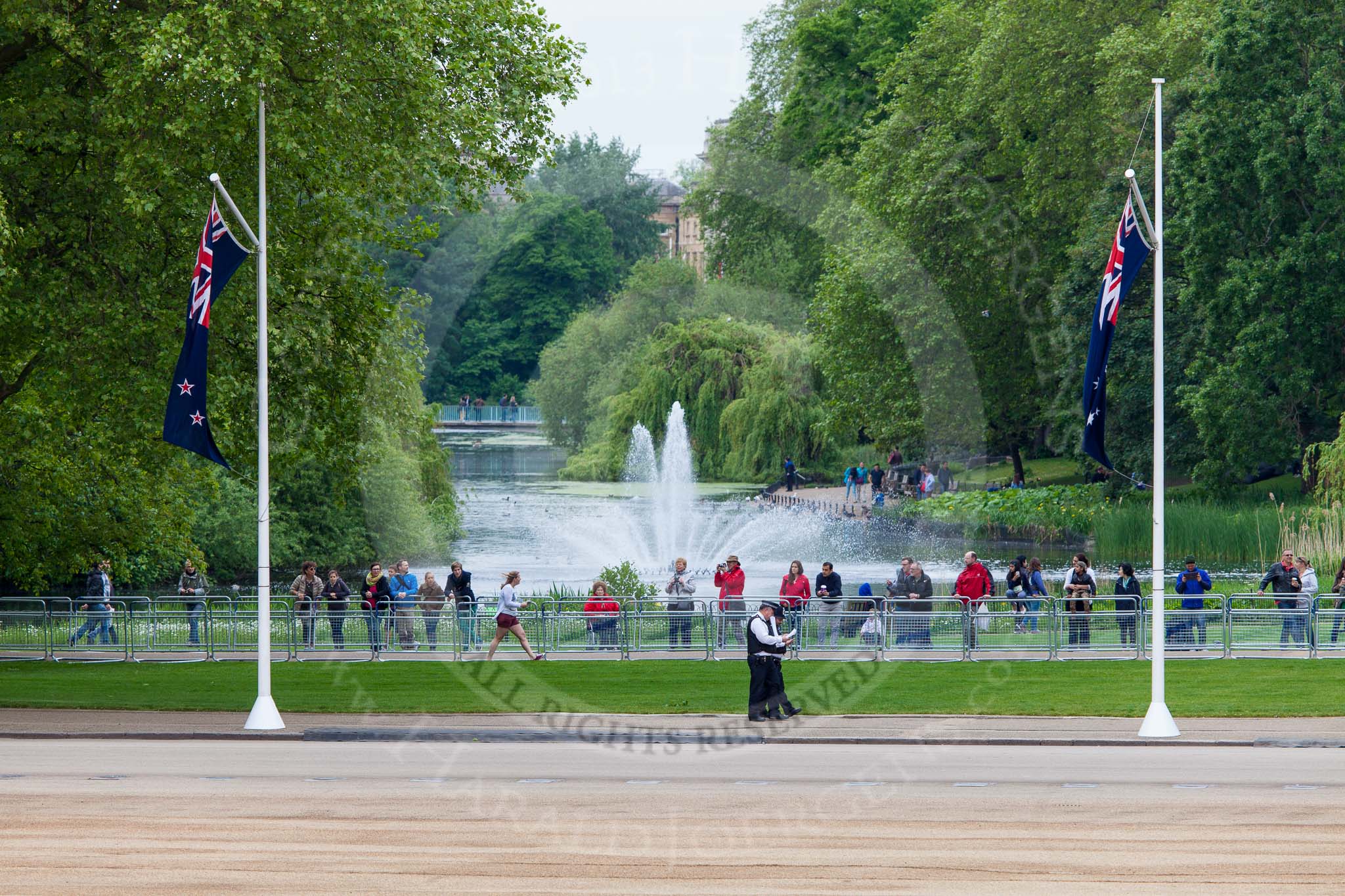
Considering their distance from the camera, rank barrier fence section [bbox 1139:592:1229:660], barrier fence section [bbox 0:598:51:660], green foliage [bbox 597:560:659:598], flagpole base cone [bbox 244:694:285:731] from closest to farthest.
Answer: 1. flagpole base cone [bbox 244:694:285:731]
2. barrier fence section [bbox 1139:592:1229:660]
3. barrier fence section [bbox 0:598:51:660]
4. green foliage [bbox 597:560:659:598]

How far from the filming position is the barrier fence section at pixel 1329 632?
87.5 feet

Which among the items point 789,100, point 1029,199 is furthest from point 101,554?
point 789,100

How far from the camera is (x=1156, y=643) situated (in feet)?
65.2

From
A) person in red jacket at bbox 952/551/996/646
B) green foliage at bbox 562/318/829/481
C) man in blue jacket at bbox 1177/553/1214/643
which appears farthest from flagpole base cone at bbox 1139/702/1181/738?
green foliage at bbox 562/318/829/481

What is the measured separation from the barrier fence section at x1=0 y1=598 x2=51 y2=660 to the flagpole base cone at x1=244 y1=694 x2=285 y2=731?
10.7 meters

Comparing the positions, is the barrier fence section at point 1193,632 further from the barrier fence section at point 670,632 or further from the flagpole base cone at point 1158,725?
the flagpole base cone at point 1158,725

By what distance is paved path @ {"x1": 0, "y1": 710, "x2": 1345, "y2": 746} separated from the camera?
786 inches

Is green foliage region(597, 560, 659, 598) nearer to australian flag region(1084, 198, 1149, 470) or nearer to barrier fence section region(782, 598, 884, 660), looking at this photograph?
barrier fence section region(782, 598, 884, 660)

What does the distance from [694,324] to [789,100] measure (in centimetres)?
1231

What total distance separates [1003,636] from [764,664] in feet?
25.6

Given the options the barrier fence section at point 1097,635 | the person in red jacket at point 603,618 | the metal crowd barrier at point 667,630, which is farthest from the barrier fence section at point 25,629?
the barrier fence section at point 1097,635

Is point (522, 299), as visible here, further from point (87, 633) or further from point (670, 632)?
point (670, 632)

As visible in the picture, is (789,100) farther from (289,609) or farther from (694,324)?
(289,609)

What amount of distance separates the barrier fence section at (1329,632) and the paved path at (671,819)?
28.0ft
